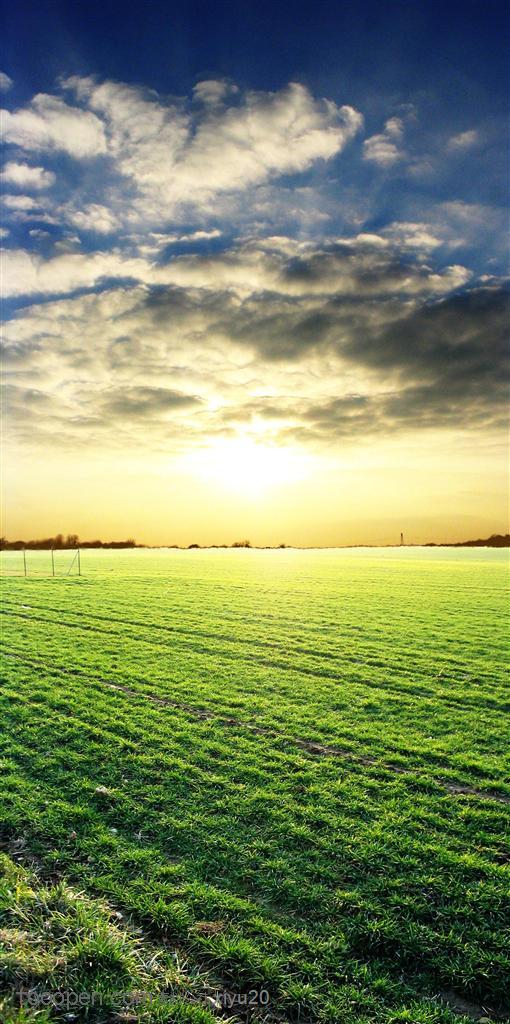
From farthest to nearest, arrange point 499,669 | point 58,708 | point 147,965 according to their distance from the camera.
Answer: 1. point 499,669
2. point 58,708
3. point 147,965

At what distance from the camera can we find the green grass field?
5664 mm

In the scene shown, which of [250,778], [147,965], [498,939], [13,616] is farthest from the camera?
[13,616]

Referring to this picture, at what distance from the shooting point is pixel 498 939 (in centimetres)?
640

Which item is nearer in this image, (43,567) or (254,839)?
(254,839)

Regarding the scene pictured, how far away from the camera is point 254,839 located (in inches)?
325

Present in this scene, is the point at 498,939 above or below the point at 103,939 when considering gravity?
below

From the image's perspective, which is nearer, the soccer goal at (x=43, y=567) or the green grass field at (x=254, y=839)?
the green grass field at (x=254, y=839)

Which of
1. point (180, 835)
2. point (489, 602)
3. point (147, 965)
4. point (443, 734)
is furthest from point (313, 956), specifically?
point (489, 602)

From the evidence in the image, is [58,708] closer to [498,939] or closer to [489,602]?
[498,939]

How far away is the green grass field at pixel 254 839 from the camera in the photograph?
223 inches

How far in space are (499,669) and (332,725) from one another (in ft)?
31.0

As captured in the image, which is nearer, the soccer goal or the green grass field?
the green grass field

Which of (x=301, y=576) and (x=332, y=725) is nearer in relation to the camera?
(x=332, y=725)

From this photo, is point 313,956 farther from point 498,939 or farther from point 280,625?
point 280,625
